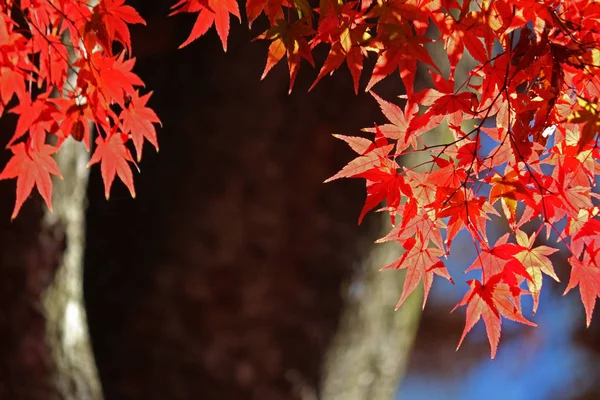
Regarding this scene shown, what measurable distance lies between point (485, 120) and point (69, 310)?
4.66 ft

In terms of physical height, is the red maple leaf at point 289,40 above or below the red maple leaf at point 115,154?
above

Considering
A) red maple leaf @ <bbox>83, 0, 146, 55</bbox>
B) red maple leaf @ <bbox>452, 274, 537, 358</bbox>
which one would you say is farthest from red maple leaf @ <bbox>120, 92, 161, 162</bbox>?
red maple leaf @ <bbox>452, 274, 537, 358</bbox>

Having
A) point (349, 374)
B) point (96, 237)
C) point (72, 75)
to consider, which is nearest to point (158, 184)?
point (96, 237)

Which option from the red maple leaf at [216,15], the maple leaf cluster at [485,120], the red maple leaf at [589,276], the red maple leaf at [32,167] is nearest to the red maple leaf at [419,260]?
the maple leaf cluster at [485,120]

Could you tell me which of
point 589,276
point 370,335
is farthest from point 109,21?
point 370,335

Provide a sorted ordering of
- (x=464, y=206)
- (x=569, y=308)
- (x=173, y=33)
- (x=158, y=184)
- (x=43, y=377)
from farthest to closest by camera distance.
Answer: (x=569, y=308), (x=173, y=33), (x=158, y=184), (x=43, y=377), (x=464, y=206)

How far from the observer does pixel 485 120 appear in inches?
36.1

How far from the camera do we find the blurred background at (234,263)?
187 cm

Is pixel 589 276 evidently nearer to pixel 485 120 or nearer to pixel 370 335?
pixel 485 120

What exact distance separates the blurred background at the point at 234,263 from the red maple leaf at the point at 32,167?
0.59 meters

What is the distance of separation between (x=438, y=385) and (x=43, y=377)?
696 centimetres

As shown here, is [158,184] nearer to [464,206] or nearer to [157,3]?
[157,3]

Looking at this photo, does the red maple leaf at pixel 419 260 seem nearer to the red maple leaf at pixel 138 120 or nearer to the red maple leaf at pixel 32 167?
the red maple leaf at pixel 138 120

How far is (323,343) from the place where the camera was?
190 centimetres
